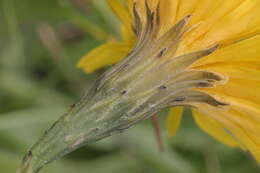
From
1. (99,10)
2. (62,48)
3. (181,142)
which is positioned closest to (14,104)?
(62,48)

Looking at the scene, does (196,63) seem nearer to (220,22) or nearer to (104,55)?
(220,22)

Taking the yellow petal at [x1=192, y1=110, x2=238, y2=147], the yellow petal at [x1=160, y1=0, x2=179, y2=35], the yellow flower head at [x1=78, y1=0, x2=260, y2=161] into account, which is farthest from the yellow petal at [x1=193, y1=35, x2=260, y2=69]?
the yellow petal at [x1=192, y1=110, x2=238, y2=147]

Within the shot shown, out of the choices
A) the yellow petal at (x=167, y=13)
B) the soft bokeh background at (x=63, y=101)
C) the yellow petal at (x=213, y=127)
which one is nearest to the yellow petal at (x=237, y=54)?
the yellow petal at (x=167, y=13)

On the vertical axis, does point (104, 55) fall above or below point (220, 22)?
above

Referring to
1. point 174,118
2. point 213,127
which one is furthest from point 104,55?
point 213,127

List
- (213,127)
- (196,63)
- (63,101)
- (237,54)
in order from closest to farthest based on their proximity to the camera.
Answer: (237,54), (196,63), (213,127), (63,101)
